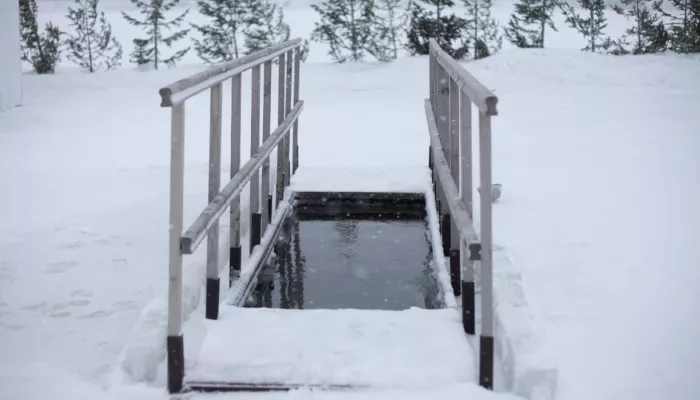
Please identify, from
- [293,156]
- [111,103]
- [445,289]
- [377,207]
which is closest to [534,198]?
[377,207]

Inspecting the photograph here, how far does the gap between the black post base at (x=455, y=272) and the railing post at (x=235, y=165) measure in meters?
1.17

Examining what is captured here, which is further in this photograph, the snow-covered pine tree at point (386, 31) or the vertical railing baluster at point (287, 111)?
the snow-covered pine tree at point (386, 31)

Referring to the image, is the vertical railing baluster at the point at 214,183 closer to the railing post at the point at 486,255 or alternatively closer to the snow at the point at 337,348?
A: the snow at the point at 337,348

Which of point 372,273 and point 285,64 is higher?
point 285,64

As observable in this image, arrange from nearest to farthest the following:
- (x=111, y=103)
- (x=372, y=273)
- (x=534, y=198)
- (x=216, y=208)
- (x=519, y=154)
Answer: (x=216, y=208)
(x=372, y=273)
(x=534, y=198)
(x=519, y=154)
(x=111, y=103)

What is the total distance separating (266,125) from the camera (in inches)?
207

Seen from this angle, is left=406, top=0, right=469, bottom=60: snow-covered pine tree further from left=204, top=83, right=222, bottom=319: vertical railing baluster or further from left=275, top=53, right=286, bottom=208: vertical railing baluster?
left=204, top=83, right=222, bottom=319: vertical railing baluster

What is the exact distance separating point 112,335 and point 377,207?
9.58 ft

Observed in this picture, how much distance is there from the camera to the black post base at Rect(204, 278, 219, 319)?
3.55 m

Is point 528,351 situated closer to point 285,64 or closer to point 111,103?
point 285,64

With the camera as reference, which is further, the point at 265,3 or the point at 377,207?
the point at 265,3

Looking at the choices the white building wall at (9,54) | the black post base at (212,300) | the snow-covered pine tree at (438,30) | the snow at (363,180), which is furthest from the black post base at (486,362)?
the snow-covered pine tree at (438,30)

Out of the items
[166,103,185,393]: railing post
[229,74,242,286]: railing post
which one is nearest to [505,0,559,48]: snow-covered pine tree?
[229,74,242,286]: railing post

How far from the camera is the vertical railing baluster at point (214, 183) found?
3457 millimetres
